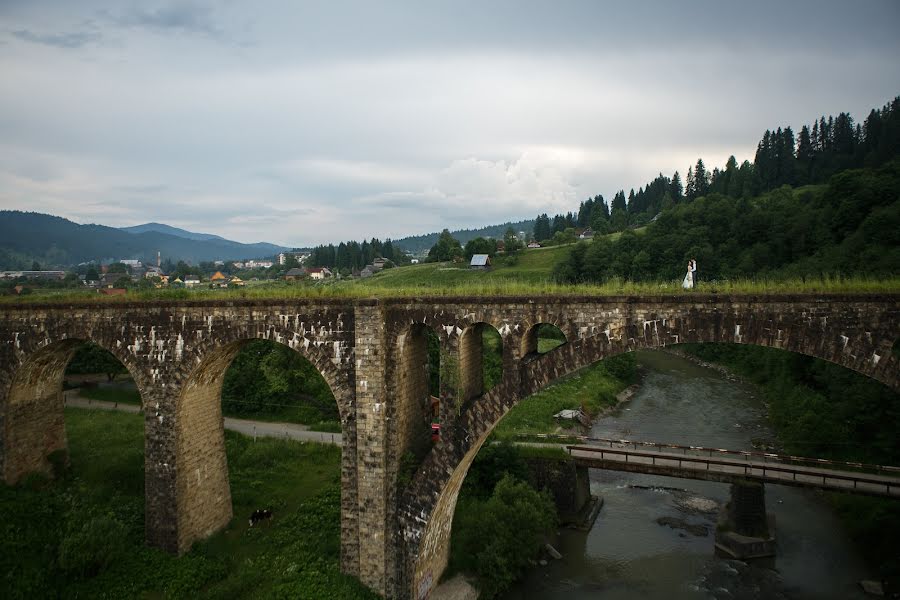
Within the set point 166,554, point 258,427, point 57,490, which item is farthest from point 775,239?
point 57,490

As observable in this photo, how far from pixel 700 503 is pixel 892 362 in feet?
51.4

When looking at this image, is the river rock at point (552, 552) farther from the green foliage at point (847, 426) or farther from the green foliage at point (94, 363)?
the green foliage at point (94, 363)

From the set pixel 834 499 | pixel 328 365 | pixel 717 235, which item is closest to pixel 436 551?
pixel 328 365

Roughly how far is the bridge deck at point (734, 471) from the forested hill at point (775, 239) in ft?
43.8

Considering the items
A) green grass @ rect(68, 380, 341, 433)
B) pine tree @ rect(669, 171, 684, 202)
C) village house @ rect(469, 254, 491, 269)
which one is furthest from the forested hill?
pine tree @ rect(669, 171, 684, 202)

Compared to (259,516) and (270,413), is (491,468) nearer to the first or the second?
(259,516)

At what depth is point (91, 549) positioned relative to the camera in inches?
627

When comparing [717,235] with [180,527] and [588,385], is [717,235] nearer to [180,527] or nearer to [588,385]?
[588,385]

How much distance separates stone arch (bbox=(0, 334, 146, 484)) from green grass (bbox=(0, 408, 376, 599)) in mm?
876

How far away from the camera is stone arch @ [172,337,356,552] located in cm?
1545

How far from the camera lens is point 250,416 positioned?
112 feet

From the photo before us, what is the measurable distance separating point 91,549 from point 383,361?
34.1ft

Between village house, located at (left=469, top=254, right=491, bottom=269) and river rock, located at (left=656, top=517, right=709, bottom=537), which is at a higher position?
village house, located at (left=469, top=254, right=491, bottom=269)

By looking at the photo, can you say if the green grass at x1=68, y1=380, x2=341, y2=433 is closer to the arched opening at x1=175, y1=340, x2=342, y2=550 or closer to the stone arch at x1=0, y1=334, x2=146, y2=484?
the arched opening at x1=175, y1=340, x2=342, y2=550
